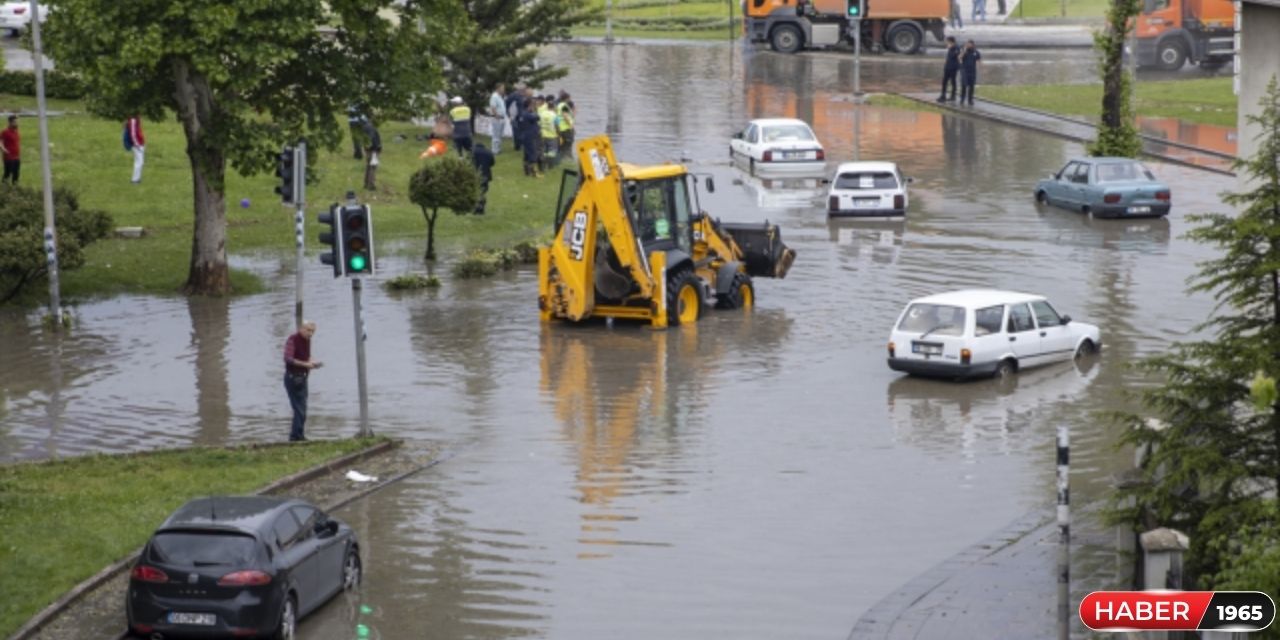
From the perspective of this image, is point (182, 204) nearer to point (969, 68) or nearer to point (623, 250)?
point (623, 250)

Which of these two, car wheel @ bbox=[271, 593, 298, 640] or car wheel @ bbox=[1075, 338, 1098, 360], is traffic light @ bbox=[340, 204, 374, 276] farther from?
car wheel @ bbox=[1075, 338, 1098, 360]

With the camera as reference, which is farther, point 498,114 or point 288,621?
point 498,114

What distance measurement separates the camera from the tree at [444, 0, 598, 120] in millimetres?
53406

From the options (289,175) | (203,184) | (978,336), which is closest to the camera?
(289,175)

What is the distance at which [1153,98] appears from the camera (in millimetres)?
66375

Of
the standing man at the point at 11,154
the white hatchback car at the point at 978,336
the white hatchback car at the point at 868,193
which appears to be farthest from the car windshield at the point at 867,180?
the standing man at the point at 11,154

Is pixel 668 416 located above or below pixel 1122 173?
below

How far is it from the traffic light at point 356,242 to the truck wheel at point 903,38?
179 ft

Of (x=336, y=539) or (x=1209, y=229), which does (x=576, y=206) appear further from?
(x=1209, y=229)

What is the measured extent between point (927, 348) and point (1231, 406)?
12408mm

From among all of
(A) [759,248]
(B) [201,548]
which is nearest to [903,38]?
(A) [759,248]

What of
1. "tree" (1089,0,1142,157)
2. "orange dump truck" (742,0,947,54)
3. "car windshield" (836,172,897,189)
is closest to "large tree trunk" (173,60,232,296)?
"car windshield" (836,172,897,189)

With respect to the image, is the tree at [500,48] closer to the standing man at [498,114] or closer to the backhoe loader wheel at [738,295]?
the standing man at [498,114]

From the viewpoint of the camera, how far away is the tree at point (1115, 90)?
51219mm
